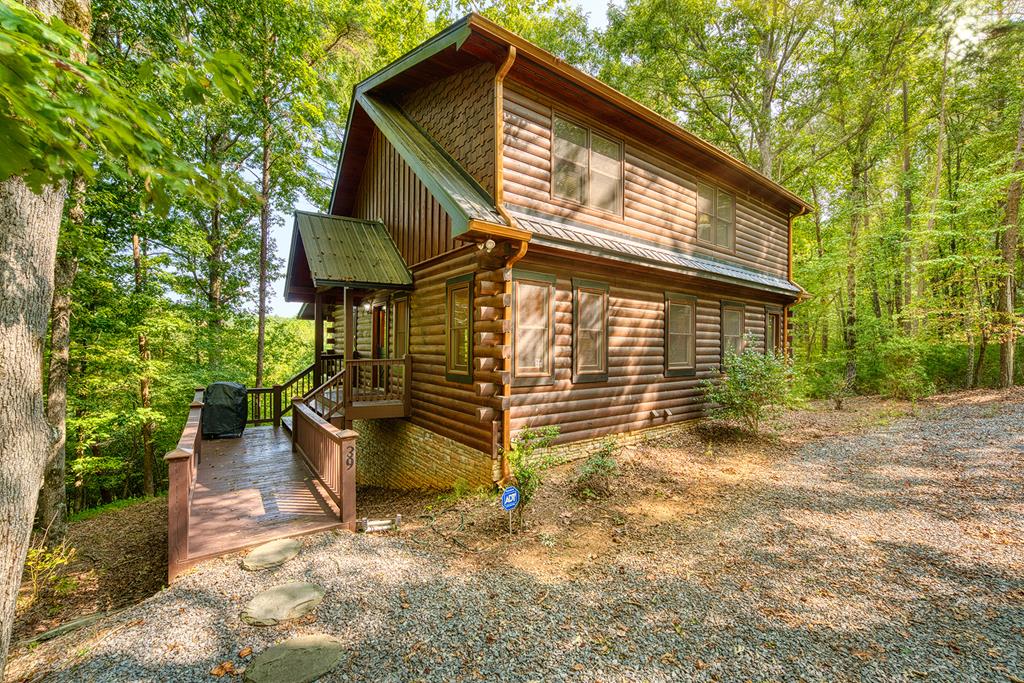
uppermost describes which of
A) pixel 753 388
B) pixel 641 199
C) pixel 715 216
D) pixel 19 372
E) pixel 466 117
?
pixel 466 117

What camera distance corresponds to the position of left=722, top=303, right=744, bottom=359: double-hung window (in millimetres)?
10859

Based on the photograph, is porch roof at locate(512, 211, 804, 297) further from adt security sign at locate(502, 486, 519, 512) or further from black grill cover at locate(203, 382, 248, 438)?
black grill cover at locate(203, 382, 248, 438)

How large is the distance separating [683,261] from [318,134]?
57.4 ft

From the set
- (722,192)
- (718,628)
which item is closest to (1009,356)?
(722,192)

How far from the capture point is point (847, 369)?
17.5 meters

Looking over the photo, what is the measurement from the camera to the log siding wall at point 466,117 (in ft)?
22.6

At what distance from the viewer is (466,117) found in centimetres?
753

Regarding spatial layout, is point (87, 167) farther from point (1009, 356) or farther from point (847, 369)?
point (847, 369)

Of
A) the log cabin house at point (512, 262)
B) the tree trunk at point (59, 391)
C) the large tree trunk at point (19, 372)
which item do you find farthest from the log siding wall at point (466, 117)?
the tree trunk at point (59, 391)

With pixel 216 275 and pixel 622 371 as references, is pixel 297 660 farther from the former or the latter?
pixel 216 275

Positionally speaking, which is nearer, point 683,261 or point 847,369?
point 683,261

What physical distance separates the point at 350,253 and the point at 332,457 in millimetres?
4592

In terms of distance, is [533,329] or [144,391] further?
[144,391]

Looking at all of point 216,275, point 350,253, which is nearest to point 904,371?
point 350,253
